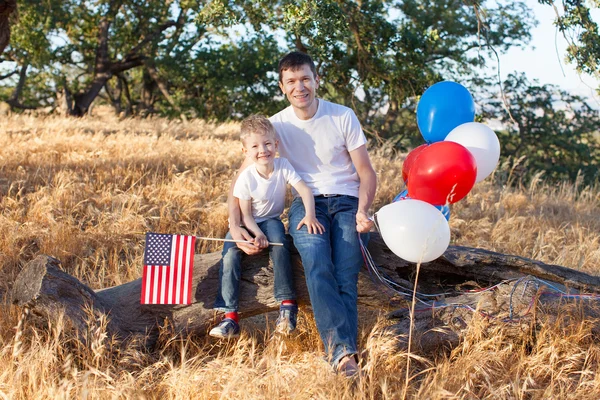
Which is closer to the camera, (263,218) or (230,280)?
(230,280)

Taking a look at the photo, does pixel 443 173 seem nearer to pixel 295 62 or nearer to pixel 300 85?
pixel 300 85

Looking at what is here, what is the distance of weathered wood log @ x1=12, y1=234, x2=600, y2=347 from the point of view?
11.8ft

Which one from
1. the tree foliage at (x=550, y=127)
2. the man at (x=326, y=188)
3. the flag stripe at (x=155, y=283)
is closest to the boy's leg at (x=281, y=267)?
the man at (x=326, y=188)

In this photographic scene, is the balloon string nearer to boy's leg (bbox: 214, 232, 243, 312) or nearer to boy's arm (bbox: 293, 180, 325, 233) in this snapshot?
boy's arm (bbox: 293, 180, 325, 233)

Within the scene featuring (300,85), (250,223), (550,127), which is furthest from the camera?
(550,127)

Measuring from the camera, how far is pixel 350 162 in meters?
4.29

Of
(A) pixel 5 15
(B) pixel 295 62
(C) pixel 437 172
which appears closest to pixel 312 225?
(C) pixel 437 172

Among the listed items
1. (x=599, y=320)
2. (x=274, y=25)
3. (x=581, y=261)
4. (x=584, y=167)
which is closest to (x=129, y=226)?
(x=274, y=25)

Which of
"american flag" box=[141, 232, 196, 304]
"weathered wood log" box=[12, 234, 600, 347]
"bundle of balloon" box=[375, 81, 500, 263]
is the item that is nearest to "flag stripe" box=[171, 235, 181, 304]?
"american flag" box=[141, 232, 196, 304]

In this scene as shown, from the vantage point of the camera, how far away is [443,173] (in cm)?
388

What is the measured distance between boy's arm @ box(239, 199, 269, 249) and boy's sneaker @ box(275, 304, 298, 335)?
43 centimetres

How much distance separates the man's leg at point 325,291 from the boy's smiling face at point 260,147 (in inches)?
17.4

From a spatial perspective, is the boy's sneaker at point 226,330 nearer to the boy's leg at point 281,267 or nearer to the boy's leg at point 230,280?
the boy's leg at point 230,280

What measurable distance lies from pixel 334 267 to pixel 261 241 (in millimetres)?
497
